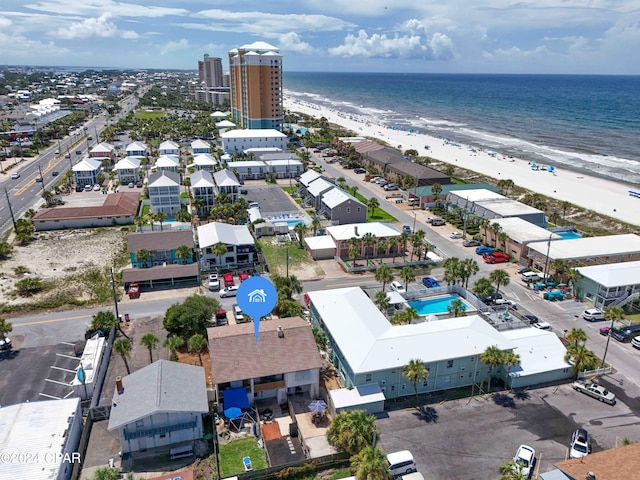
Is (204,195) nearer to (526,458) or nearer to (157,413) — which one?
(157,413)

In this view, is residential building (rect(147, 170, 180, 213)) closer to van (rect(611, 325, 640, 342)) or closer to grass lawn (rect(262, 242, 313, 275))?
grass lawn (rect(262, 242, 313, 275))

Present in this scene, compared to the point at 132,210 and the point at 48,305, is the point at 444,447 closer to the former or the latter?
the point at 48,305

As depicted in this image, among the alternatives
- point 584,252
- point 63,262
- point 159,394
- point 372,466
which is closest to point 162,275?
point 63,262

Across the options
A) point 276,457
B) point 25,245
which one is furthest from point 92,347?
point 25,245

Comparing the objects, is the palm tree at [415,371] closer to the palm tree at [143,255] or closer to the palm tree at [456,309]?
the palm tree at [456,309]

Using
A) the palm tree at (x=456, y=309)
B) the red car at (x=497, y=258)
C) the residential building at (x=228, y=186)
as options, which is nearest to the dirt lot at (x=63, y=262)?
the residential building at (x=228, y=186)
